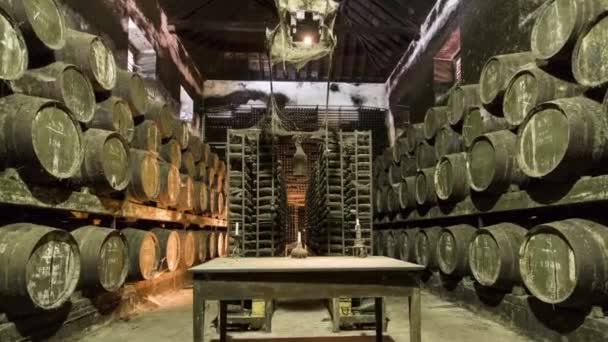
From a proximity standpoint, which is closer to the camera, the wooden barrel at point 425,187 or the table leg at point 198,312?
the table leg at point 198,312

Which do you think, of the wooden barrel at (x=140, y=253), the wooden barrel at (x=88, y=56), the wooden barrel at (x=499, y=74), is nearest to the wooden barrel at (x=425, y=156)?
the wooden barrel at (x=499, y=74)

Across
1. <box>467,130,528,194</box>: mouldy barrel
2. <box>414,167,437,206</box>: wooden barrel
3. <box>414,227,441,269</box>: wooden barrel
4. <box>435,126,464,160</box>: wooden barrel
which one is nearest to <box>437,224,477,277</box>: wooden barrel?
<box>414,227,441,269</box>: wooden barrel

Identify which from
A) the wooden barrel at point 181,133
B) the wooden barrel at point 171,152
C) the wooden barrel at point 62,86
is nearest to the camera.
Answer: the wooden barrel at point 62,86

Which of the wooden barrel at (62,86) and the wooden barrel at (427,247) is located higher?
the wooden barrel at (62,86)

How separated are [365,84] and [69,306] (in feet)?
39.6

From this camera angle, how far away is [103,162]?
4582mm

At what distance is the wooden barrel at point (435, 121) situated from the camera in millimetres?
7176

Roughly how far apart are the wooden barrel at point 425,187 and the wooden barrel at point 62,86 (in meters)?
4.99

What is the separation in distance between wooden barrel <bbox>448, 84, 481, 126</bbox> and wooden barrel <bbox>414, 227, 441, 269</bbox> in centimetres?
178

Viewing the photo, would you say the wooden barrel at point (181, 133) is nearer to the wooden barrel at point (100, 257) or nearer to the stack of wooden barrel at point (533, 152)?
the wooden barrel at point (100, 257)

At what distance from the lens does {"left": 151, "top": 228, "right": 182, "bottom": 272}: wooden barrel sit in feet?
22.4

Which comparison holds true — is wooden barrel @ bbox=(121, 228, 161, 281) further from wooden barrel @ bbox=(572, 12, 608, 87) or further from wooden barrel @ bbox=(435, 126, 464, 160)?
wooden barrel @ bbox=(572, 12, 608, 87)

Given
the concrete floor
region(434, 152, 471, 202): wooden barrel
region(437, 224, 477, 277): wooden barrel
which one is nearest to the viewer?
the concrete floor

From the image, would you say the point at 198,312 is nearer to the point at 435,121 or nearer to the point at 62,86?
the point at 62,86
